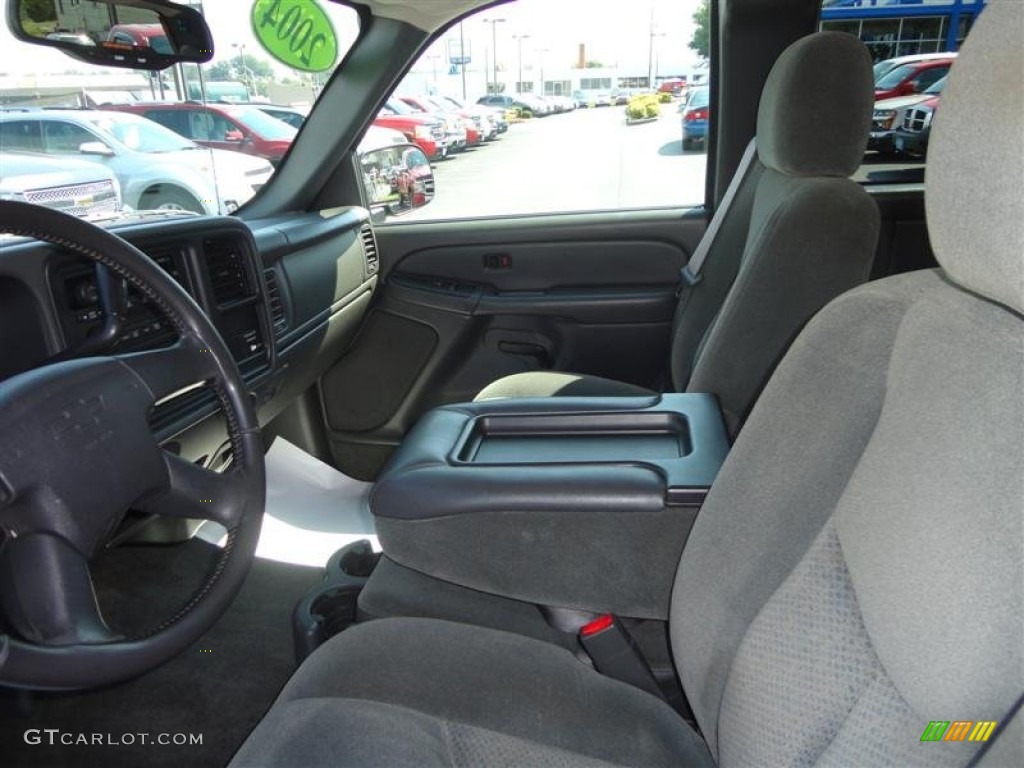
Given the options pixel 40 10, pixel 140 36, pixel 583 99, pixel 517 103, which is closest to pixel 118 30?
pixel 140 36

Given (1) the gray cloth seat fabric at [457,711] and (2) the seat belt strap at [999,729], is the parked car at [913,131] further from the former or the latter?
(2) the seat belt strap at [999,729]

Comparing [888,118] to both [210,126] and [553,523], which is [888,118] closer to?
[553,523]

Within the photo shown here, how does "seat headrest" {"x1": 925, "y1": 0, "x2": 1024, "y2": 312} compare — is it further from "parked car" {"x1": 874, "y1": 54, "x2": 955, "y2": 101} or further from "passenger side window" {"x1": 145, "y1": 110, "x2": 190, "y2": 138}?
"passenger side window" {"x1": 145, "y1": 110, "x2": 190, "y2": 138}

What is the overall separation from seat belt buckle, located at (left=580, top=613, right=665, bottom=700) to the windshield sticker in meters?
1.69

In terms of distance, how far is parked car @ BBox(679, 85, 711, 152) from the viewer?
252 centimetres

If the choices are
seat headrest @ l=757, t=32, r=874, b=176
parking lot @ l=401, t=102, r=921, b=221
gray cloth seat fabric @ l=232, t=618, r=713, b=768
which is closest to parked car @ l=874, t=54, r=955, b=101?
parking lot @ l=401, t=102, r=921, b=221

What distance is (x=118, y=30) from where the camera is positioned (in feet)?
5.20

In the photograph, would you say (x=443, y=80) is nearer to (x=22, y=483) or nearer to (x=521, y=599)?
(x=521, y=599)

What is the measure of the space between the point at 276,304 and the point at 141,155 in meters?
0.49

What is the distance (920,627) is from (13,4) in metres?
1.64

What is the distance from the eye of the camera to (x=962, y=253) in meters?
0.62

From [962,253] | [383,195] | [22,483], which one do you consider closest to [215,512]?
[22,483]

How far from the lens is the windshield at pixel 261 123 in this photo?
2344mm

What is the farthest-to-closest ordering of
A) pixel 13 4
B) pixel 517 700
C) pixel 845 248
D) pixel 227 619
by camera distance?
pixel 227 619
pixel 845 248
pixel 13 4
pixel 517 700
